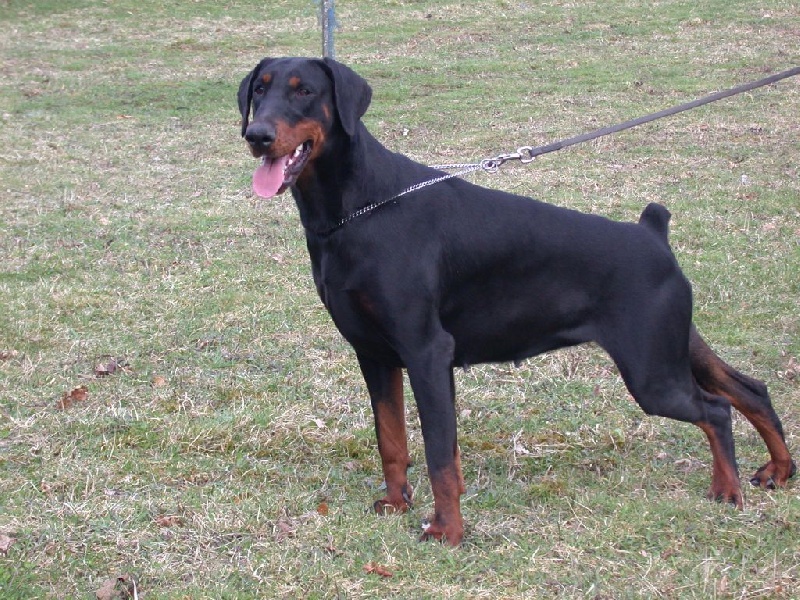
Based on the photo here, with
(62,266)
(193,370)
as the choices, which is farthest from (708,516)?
(62,266)

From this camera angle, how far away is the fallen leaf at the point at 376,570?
154 inches

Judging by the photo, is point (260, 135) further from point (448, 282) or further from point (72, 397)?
point (72, 397)

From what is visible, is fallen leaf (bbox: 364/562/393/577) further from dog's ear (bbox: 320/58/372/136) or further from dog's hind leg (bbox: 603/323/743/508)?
dog's ear (bbox: 320/58/372/136)

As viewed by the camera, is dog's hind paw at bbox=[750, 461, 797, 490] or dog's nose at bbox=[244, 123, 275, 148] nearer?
dog's nose at bbox=[244, 123, 275, 148]

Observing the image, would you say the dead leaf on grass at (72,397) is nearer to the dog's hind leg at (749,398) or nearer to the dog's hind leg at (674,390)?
the dog's hind leg at (674,390)

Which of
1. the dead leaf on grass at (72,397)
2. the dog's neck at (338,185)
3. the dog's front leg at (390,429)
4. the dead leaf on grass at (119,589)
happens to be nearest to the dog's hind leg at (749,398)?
the dog's front leg at (390,429)

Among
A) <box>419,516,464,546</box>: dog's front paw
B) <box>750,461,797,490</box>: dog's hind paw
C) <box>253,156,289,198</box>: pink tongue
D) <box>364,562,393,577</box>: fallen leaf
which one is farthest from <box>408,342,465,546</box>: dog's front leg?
<box>750,461,797,490</box>: dog's hind paw

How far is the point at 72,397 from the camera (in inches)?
224

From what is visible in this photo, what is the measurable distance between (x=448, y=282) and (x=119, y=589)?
5.72 ft

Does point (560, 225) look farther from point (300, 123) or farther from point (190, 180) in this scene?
point (190, 180)

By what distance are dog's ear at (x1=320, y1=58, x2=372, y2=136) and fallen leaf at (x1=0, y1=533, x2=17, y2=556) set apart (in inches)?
82.5

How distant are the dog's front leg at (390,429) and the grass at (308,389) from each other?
138 mm

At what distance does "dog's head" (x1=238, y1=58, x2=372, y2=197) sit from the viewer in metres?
3.89

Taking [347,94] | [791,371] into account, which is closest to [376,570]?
[347,94]
